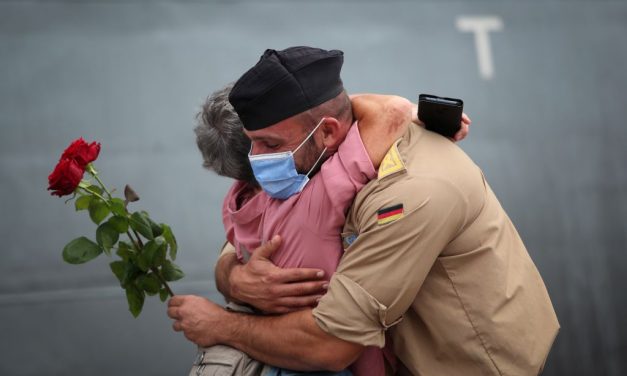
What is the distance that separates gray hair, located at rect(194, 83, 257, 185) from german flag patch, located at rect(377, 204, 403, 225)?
0.60 m

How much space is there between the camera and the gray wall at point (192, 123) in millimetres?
3396

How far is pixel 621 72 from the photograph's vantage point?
3.86 m

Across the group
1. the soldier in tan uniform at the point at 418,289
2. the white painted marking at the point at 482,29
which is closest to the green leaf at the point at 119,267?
the soldier in tan uniform at the point at 418,289

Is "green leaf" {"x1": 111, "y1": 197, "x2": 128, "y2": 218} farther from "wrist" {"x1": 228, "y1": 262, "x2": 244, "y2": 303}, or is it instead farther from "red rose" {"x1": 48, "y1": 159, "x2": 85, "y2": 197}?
"wrist" {"x1": 228, "y1": 262, "x2": 244, "y2": 303}

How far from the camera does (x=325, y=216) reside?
2209 millimetres

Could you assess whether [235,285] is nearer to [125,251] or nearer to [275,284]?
[275,284]

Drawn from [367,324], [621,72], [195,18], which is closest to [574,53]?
[621,72]

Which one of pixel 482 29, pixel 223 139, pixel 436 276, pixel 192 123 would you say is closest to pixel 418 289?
pixel 436 276

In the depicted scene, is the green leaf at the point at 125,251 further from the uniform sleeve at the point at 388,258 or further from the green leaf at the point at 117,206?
the uniform sleeve at the point at 388,258

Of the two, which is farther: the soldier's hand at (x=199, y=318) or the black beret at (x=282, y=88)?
the soldier's hand at (x=199, y=318)

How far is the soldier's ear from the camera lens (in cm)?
228

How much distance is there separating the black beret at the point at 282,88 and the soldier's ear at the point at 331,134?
0.22 ft

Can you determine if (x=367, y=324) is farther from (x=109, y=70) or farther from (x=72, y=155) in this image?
(x=109, y=70)

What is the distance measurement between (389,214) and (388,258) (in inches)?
4.4
